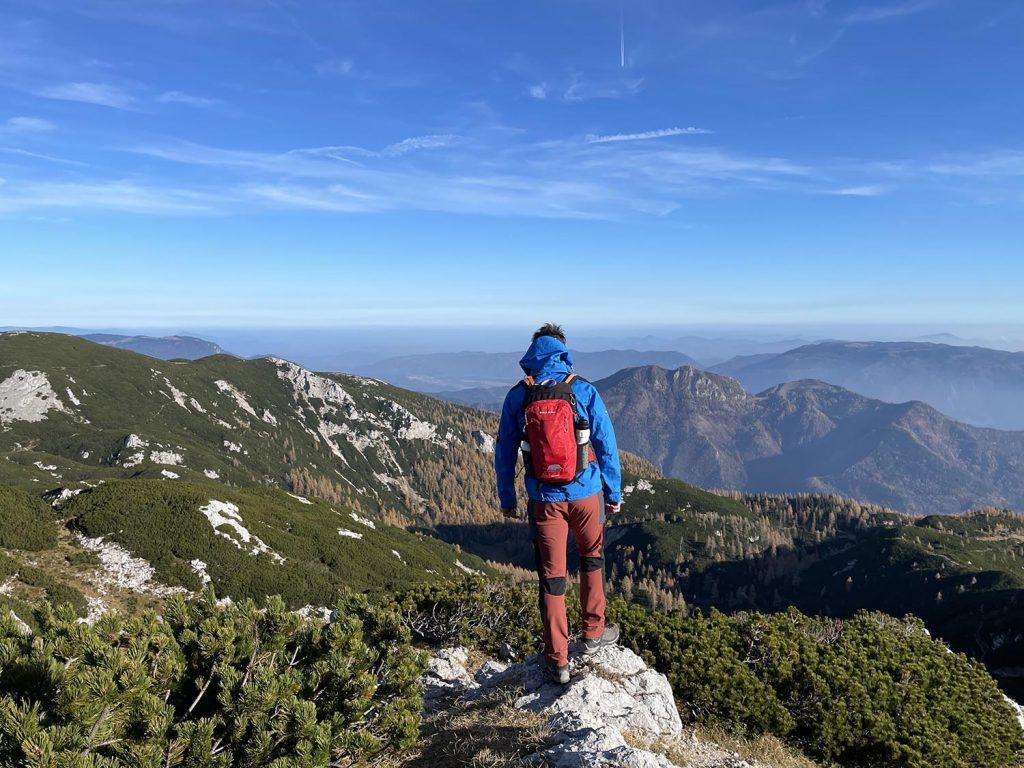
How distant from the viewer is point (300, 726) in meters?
7.36

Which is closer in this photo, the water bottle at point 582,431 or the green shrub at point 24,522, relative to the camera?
the water bottle at point 582,431

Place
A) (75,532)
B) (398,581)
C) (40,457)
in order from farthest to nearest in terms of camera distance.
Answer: (40,457), (398,581), (75,532)

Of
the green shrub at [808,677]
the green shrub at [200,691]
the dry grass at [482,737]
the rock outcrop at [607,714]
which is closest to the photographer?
the green shrub at [200,691]

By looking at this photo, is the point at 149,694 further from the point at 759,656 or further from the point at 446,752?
the point at 759,656

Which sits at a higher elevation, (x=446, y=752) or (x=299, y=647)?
(x=299, y=647)

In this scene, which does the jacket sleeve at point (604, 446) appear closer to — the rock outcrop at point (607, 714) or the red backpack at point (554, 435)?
the red backpack at point (554, 435)

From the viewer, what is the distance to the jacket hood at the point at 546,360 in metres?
10.9

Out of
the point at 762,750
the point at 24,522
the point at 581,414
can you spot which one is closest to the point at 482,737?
the point at 581,414

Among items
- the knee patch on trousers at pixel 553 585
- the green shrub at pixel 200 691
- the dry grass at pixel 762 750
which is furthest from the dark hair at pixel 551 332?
the dry grass at pixel 762 750

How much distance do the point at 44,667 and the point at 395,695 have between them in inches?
209

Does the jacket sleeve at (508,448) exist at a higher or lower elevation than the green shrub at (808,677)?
higher

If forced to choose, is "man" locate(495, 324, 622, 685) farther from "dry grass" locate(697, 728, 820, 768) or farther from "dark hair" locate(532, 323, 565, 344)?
"dry grass" locate(697, 728, 820, 768)

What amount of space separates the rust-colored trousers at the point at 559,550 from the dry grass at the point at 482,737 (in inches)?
56.7

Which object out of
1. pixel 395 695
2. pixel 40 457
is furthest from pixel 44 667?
pixel 40 457
